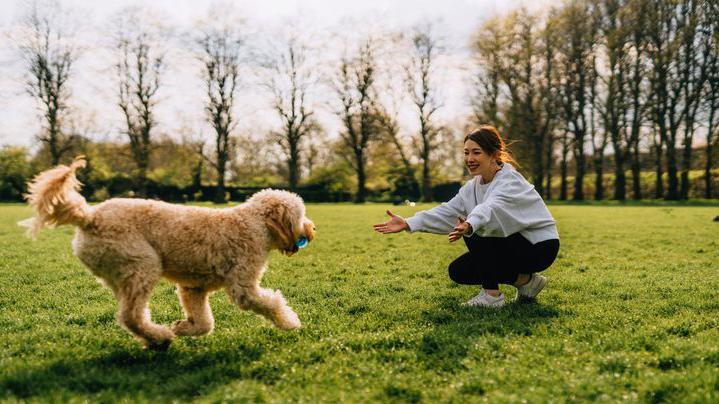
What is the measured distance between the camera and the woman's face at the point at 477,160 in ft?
19.3

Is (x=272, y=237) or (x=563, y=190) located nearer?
(x=272, y=237)

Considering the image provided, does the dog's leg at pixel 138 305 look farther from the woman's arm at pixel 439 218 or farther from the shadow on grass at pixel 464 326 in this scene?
the woman's arm at pixel 439 218

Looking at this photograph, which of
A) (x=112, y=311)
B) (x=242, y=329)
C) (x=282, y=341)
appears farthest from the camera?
(x=112, y=311)

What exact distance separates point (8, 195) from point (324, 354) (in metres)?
52.4

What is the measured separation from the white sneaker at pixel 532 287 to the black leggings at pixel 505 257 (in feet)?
0.86

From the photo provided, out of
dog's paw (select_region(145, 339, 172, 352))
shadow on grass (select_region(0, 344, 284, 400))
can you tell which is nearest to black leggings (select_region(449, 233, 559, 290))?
shadow on grass (select_region(0, 344, 284, 400))

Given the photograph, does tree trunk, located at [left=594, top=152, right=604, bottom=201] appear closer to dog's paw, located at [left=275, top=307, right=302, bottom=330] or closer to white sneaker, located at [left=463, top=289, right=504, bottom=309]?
white sneaker, located at [left=463, top=289, right=504, bottom=309]

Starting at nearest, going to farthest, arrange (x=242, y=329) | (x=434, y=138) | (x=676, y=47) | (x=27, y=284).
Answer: (x=242, y=329), (x=27, y=284), (x=676, y=47), (x=434, y=138)

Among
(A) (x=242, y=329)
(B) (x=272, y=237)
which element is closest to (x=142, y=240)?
(B) (x=272, y=237)

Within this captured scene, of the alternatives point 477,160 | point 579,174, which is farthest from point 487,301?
point 579,174

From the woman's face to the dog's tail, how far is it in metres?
3.96

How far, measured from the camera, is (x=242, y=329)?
525 centimetres

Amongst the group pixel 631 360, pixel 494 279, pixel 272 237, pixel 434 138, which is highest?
pixel 434 138

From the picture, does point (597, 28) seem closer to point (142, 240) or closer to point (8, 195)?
point (142, 240)
